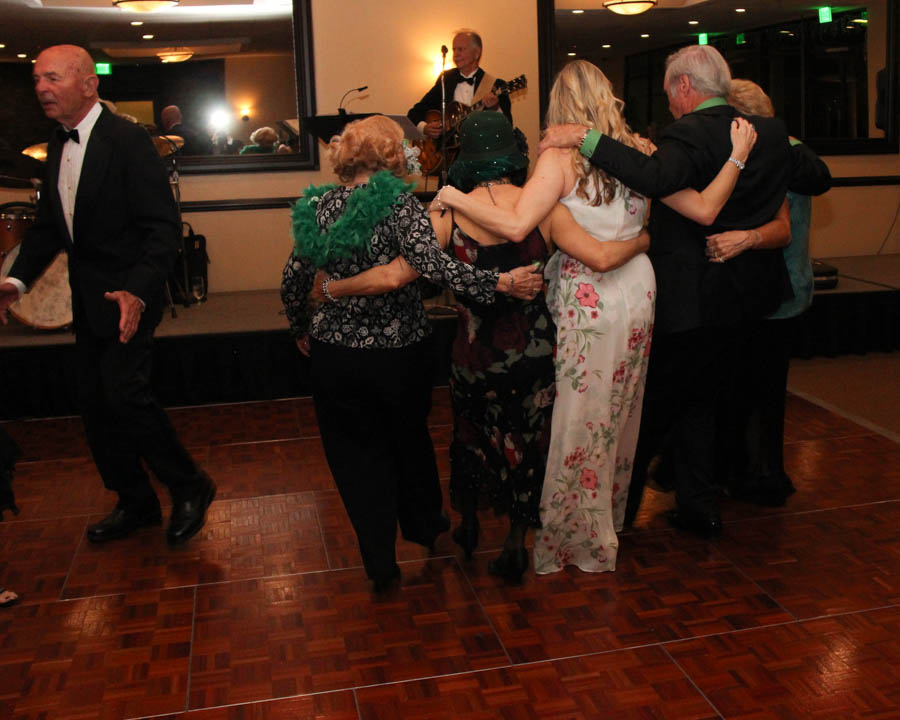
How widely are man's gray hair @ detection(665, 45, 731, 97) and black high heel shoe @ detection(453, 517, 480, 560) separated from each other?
4.94 feet

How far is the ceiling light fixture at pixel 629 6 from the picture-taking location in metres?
7.41

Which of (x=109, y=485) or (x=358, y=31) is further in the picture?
A: (x=358, y=31)

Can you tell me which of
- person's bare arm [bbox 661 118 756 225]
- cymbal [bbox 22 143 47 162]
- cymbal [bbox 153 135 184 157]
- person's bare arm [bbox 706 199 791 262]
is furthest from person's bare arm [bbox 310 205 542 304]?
cymbal [bbox 22 143 47 162]

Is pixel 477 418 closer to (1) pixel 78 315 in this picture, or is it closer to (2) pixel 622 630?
(2) pixel 622 630

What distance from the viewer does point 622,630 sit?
2807 mm

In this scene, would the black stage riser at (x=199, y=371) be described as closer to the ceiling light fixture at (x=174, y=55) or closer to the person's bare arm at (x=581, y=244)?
the ceiling light fixture at (x=174, y=55)

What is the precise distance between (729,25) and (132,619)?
21.5ft

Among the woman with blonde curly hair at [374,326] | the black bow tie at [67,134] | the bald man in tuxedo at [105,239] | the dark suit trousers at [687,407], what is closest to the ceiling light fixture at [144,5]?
the bald man in tuxedo at [105,239]

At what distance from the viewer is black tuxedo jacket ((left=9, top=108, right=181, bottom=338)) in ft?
10.3

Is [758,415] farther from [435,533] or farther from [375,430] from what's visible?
[375,430]

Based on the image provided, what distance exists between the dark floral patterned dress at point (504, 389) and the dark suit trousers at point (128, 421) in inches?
38.5

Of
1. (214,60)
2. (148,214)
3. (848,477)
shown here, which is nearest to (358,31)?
(214,60)

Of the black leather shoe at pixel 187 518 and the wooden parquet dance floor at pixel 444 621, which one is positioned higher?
the black leather shoe at pixel 187 518

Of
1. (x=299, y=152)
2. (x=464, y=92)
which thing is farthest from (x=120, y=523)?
(x=464, y=92)
